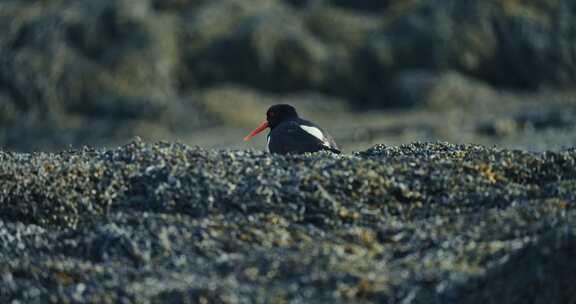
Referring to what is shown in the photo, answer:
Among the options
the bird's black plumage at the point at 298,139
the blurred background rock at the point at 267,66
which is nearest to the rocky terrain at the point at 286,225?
the bird's black plumage at the point at 298,139

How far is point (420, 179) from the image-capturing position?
27.2 ft

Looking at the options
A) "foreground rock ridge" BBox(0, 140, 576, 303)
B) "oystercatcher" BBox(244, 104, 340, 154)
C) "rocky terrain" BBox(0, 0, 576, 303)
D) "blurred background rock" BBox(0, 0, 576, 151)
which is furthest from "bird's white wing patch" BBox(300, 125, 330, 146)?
"blurred background rock" BBox(0, 0, 576, 151)

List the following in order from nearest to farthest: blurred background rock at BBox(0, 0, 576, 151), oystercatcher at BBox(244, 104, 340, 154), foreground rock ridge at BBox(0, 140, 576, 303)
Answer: foreground rock ridge at BBox(0, 140, 576, 303), oystercatcher at BBox(244, 104, 340, 154), blurred background rock at BBox(0, 0, 576, 151)

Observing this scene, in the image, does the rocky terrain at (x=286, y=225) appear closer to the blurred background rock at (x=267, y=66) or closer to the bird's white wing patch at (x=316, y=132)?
the bird's white wing patch at (x=316, y=132)

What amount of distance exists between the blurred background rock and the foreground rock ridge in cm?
1704

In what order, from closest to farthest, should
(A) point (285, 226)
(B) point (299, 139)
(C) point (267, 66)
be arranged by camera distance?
(A) point (285, 226), (B) point (299, 139), (C) point (267, 66)

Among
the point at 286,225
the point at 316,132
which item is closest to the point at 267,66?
the point at 316,132

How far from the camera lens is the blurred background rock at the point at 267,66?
27172 millimetres

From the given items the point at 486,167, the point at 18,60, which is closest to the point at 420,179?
the point at 486,167

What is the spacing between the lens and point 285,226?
761cm

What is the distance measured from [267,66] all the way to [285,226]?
833 inches

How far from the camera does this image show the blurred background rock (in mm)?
27172

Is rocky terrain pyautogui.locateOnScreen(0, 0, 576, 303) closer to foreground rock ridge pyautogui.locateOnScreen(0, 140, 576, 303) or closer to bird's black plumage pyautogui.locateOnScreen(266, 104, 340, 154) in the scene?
foreground rock ridge pyautogui.locateOnScreen(0, 140, 576, 303)

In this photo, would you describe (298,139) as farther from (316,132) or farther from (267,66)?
(267,66)
